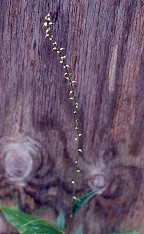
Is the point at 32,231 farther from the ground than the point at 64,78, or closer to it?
closer to it

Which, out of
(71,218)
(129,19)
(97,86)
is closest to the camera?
(129,19)

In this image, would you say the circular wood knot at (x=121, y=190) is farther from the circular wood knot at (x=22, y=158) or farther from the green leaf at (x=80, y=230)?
the circular wood knot at (x=22, y=158)

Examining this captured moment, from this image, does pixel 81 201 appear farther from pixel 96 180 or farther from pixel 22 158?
pixel 22 158

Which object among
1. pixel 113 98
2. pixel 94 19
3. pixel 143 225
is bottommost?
pixel 143 225

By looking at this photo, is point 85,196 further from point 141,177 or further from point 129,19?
point 129,19

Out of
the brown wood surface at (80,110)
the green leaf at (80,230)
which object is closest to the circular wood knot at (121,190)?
the brown wood surface at (80,110)

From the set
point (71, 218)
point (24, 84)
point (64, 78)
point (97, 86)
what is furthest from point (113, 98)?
point (71, 218)

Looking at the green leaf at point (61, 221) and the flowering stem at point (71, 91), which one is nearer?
the flowering stem at point (71, 91)

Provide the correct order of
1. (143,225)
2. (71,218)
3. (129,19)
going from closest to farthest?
(129,19) < (71,218) < (143,225)

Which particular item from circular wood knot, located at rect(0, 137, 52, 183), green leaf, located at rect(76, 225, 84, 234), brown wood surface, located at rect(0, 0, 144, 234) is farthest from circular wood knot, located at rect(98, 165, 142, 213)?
circular wood knot, located at rect(0, 137, 52, 183)
